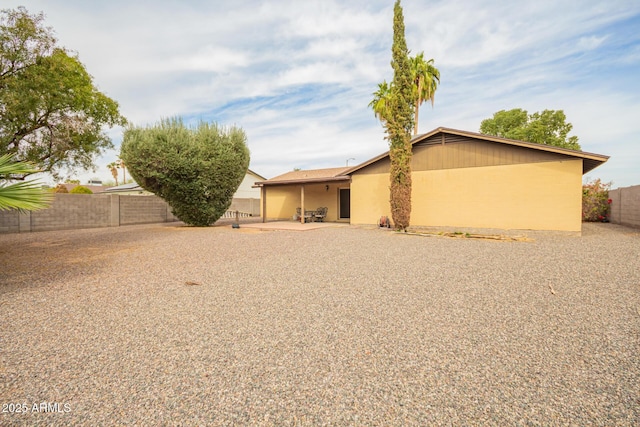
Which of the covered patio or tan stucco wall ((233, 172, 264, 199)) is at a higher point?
tan stucco wall ((233, 172, 264, 199))

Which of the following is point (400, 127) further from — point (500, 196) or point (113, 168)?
point (113, 168)

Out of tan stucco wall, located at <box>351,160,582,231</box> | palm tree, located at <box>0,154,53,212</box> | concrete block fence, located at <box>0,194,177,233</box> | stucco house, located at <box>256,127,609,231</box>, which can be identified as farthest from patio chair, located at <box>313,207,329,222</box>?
palm tree, located at <box>0,154,53,212</box>

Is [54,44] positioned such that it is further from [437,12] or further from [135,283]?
[437,12]

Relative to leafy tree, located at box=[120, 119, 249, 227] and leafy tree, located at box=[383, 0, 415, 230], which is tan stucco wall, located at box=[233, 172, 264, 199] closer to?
leafy tree, located at box=[120, 119, 249, 227]

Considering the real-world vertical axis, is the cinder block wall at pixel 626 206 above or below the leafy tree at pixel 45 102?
below

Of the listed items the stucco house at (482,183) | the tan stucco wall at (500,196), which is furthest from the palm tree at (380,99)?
the tan stucco wall at (500,196)

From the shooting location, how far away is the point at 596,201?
1638cm

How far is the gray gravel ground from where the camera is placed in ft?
6.02

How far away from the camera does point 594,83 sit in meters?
12.6

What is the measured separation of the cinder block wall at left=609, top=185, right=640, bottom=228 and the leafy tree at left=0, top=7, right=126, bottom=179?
2450 cm

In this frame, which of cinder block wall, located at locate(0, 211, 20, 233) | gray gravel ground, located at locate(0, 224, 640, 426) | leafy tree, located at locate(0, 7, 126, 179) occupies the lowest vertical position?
gray gravel ground, located at locate(0, 224, 640, 426)

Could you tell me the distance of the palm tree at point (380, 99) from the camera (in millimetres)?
23375

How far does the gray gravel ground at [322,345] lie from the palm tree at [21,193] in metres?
1.31

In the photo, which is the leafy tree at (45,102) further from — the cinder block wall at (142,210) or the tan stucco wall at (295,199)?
the tan stucco wall at (295,199)
